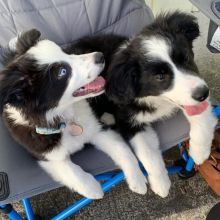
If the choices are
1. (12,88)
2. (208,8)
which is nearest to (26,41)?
(12,88)

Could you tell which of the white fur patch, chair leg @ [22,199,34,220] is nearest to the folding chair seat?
the white fur patch

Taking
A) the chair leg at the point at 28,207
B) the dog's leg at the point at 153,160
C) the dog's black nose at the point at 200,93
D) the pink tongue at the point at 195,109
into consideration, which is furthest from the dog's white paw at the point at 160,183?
the chair leg at the point at 28,207

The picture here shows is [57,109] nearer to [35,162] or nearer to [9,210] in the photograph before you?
[35,162]

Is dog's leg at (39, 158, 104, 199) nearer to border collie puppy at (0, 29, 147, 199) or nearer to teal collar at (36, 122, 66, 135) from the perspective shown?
border collie puppy at (0, 29, 147, 199)

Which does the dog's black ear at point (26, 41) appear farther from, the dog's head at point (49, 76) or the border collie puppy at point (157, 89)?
the border collie puppy at point (157, 89)

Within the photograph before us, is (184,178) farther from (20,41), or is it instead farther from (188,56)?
(20,41)

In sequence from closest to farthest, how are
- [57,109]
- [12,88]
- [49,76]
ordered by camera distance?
[12,88]
[49,76]
[57,109]
